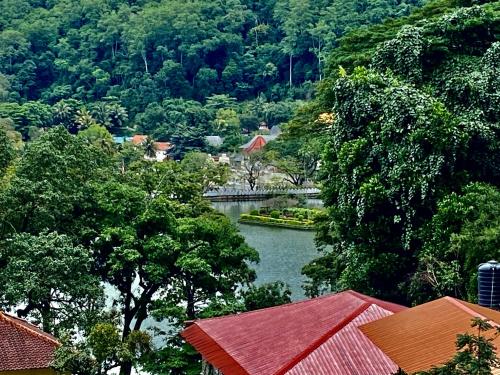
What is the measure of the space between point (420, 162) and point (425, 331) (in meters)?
6.68

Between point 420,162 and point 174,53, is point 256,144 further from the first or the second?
point 420,162

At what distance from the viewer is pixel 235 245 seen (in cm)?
1711

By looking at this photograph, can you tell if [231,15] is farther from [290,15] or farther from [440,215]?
[440,215]

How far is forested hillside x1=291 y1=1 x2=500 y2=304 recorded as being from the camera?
45.9ft

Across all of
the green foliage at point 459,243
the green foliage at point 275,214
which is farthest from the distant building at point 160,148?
the green foliage at point 459,243

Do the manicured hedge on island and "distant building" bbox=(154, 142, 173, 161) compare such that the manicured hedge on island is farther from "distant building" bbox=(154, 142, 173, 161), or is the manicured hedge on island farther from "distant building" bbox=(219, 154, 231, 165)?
"distant building" bbox=(154, 142, 173, 161)

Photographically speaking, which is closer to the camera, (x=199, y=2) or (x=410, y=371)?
(x=410, y=371)

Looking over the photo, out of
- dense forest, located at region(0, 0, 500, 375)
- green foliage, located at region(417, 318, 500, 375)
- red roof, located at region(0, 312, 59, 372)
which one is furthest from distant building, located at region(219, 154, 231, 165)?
green foliage, located at region(417, 318, 500, 375)

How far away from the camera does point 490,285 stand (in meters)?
10.9

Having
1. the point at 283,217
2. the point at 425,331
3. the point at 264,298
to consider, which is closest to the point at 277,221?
the point at 283,217

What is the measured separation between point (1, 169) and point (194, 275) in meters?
4.85

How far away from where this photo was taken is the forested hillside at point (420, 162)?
45.9 feet

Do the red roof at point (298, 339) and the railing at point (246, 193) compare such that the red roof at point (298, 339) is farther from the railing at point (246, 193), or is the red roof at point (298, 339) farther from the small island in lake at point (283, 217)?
the railing at point (246, 193)

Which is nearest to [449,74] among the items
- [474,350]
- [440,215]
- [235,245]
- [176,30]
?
[440,215]
